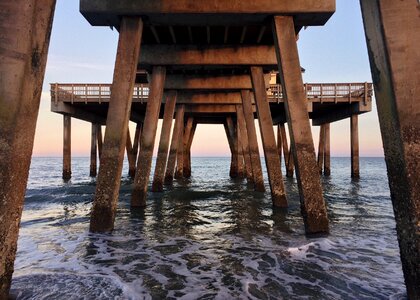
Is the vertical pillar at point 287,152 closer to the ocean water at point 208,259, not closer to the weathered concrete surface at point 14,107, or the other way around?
the ocean water at point 208,259

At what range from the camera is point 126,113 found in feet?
21.9

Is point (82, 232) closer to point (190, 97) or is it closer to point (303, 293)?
point (303, 293)

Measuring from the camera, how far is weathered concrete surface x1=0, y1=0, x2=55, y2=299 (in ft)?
9.18

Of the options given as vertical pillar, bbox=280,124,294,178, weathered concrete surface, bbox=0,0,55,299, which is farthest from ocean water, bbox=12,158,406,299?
vertical pillar, bbox=280,124,294,178

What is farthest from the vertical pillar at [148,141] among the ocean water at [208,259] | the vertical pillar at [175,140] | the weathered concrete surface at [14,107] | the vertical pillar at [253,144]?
the weathered concrete surface at [14,107]

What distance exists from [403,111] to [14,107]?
342 cm

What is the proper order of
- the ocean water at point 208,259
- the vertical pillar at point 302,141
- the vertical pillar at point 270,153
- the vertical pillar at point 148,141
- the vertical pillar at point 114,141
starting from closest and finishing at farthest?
1. the ocean water at point 208,259
2. the vertical pillar at point 302,141
3. the vertical pillar at point 114,141
4. the vertical pillar at point 270,153
5. the vertical pillar at point 148,141

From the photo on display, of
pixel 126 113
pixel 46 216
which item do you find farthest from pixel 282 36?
pixel 46 216

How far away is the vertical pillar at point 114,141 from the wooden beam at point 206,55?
13.0 ft

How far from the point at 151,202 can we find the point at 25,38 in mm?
9533

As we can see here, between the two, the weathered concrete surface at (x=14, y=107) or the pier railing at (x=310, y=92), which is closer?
the weathered concrete surface at (x=14, y=107)

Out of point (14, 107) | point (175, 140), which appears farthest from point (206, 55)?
point (14, 107)

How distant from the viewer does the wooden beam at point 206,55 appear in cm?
1081

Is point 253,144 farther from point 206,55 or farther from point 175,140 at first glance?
point 175,140
